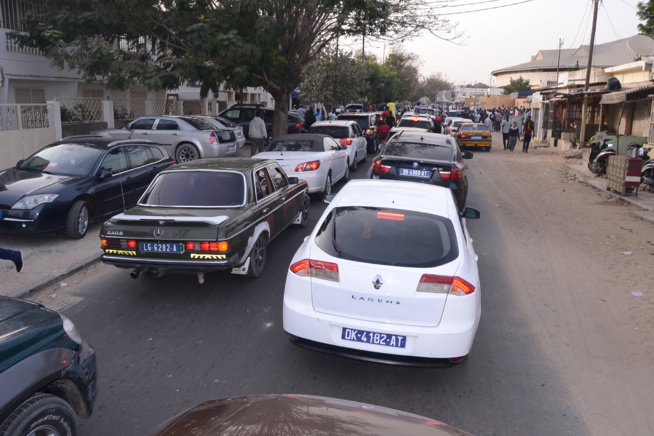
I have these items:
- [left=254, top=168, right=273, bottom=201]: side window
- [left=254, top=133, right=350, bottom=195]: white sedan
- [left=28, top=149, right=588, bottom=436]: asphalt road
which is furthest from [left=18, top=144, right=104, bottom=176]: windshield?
[left=254, top=168, right=273, bottom=201]: side window

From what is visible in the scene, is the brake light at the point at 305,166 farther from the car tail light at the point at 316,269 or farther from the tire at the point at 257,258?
the car tail light at the point at 316,269

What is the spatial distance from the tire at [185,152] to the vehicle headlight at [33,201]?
29.4 feet

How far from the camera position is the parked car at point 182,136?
17172 millimetres

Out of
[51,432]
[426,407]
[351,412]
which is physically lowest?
[426,407]

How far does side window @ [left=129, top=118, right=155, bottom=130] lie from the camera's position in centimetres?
1762

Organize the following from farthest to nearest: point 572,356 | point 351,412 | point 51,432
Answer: point 572,356 < point 51,432 < point 351,412

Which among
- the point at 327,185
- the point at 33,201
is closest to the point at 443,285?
the point at 33,201

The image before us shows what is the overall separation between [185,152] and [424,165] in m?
10.2

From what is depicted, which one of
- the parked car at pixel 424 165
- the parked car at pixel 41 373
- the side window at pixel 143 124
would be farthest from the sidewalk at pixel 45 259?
the side window at pixel 143 124

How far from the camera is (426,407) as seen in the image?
4320mm

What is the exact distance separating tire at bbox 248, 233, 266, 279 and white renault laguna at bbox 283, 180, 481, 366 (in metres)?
2.13

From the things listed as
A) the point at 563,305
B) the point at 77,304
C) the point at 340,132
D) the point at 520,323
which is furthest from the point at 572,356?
the point at 340,132

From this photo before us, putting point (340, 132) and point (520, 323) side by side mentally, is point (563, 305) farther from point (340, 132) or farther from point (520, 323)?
point (340, 132)

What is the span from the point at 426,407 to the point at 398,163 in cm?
588
